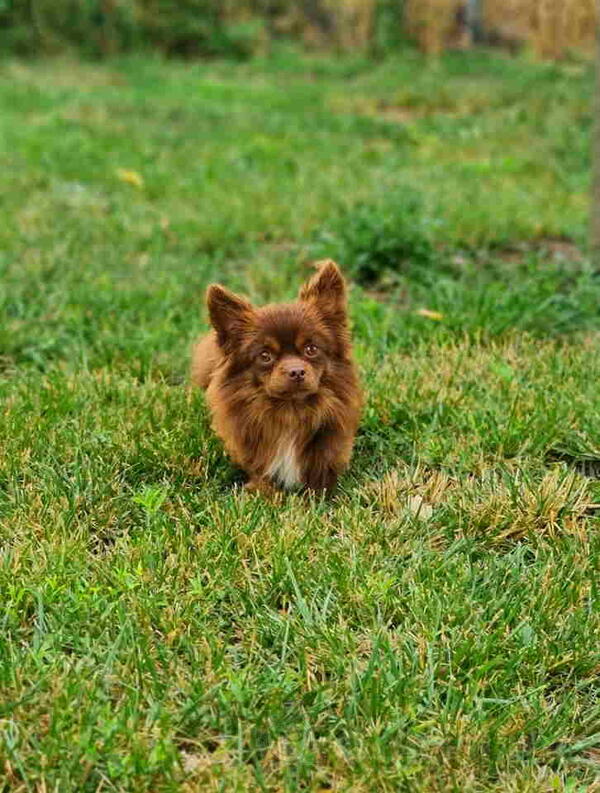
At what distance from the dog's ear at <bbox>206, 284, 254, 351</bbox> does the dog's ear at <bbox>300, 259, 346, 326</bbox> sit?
249 millimetres

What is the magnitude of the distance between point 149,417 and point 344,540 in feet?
4.20

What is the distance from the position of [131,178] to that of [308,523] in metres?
6.22

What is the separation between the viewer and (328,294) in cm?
388

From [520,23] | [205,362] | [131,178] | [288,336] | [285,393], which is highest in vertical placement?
[520,23]

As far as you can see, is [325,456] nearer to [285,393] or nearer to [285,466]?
[285,466]

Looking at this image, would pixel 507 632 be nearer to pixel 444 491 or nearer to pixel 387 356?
pixel 444 491

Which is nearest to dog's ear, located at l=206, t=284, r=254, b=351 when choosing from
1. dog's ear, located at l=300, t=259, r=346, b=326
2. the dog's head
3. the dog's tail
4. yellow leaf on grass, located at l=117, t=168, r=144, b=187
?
the dog's head

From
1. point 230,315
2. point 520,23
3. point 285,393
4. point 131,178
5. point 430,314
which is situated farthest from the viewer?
point 520,23

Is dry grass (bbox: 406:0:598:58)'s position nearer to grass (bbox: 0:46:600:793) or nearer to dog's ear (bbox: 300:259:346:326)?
grass (bbox: 0:46:600:793)

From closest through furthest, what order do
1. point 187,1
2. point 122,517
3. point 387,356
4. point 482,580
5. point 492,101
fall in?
point 482,580 → point 122,517 → point 387,356 → point 492,101 → point 187,1

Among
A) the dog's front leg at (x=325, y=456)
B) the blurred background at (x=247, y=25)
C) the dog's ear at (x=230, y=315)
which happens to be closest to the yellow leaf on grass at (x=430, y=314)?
the dog's front leg at (x=325, y=456)

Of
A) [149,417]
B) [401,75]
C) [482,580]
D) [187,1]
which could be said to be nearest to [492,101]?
[401,75]

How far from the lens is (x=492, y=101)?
43.2 feet

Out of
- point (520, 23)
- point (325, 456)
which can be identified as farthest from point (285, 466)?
point (520, 23)
